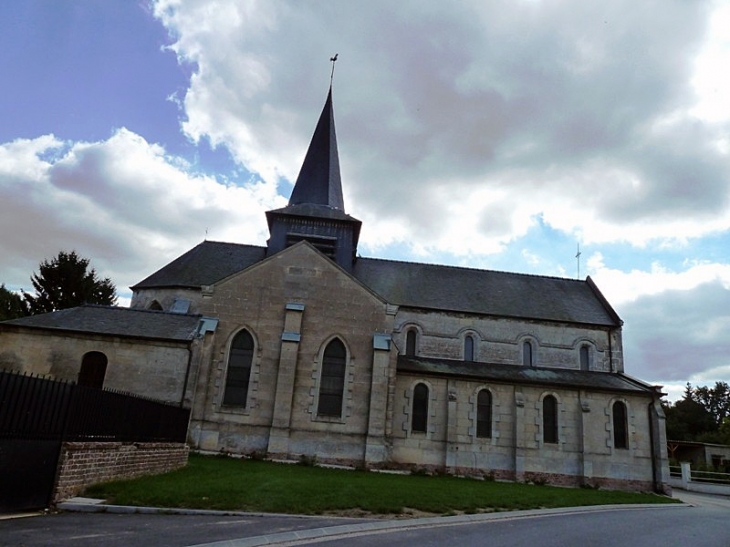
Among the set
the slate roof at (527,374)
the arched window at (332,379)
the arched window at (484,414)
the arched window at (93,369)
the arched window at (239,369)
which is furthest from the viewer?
the slate roof at (527,374)

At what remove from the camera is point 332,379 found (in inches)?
917

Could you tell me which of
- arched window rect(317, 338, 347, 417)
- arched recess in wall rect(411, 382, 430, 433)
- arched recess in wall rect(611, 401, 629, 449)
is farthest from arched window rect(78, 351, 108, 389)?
arched recess in wall rect(611, 401, 629, 449)

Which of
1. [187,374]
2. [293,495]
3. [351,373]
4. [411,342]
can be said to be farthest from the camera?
[411,342]

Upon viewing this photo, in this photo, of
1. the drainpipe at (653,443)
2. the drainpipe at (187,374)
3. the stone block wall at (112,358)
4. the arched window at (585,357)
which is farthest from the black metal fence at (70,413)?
the arched window at (585,357)

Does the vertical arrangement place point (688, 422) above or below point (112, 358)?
above

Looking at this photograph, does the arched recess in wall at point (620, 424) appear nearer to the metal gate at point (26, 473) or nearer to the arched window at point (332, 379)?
the arched window at point (332, 379)

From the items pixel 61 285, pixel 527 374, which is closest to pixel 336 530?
pixel 527 374

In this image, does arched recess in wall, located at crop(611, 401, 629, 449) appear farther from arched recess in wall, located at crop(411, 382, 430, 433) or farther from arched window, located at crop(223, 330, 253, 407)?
arched window, located at crop(223, 330, 253, 407)

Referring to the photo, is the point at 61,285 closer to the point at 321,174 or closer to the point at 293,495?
the point at 321,174

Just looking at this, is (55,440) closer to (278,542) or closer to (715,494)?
(278,542)

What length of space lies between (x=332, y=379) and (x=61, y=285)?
31.4m

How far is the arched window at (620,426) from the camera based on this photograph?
25453 millimetres

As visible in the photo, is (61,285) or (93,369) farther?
(61,285)

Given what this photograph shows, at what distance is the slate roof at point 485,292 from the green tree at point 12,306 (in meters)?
31.0
